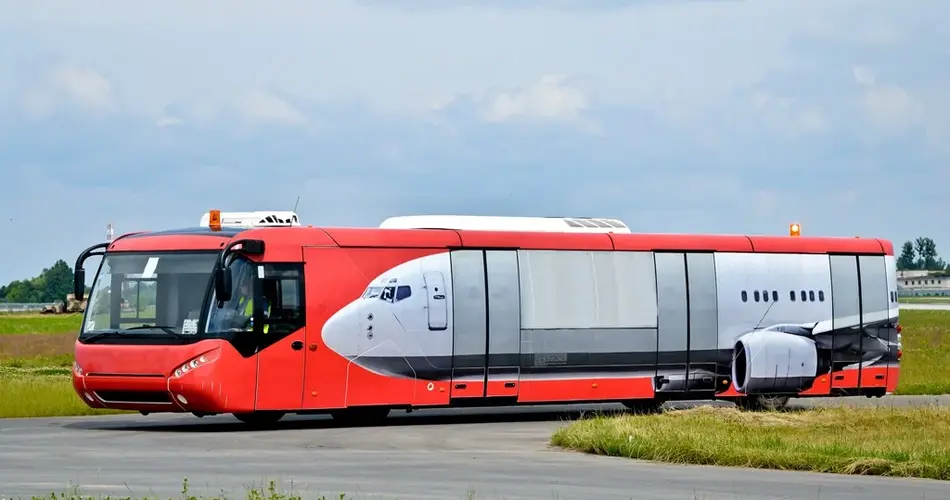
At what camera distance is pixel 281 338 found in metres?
24.3

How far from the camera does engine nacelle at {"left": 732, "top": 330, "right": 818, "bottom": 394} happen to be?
29062 millimetres

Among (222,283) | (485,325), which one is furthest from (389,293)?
(222,283)

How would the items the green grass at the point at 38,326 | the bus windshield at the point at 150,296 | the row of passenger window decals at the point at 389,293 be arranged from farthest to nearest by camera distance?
the green grass at the point at 38,326 < the row of passenger window decals at the point at 389,293 < the bus windshield at the point at 150,296

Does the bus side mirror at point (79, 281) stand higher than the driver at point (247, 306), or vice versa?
the bus side mirror at point (79, 281)

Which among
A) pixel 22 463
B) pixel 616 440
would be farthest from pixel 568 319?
pixel 22 463

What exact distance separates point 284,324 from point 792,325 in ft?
31.7

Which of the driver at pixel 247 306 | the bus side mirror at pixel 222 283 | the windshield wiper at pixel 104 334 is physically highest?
the bus side mirror at pixel 222 283

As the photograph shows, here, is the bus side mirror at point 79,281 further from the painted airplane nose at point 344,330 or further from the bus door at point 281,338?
the painted airplane nose at point 344,330

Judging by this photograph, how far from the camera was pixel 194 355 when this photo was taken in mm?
23609

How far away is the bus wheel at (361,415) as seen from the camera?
25794mm

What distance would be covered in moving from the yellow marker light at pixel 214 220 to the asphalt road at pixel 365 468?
2.90m

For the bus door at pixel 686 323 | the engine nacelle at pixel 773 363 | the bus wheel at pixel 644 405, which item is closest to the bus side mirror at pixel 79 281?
the bus wheel at pixel 644 405

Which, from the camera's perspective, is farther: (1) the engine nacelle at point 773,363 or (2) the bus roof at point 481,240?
(1) the engine nacelle at point 773,363

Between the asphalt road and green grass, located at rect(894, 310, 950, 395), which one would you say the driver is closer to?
the asphalt road
